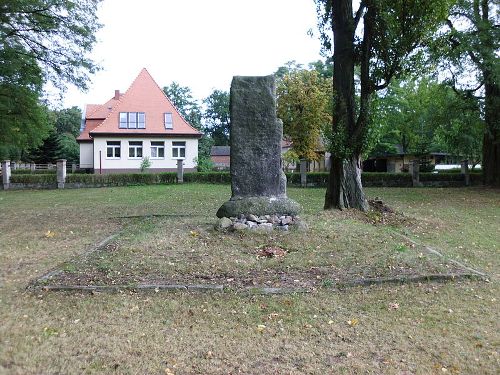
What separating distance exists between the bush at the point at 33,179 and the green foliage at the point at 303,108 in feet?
55.8

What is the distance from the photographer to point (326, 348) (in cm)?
395

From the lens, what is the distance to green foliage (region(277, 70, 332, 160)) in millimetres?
33469

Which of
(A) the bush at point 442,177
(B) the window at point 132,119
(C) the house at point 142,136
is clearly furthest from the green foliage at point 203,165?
(A) the bush at point 442,177

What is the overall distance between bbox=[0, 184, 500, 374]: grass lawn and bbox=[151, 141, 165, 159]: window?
28937mm

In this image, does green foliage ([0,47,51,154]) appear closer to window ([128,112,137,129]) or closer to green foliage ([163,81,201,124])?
window ([128,112,137,129])

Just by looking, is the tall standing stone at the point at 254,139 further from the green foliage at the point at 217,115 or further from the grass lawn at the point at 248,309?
the green foliage at the point at 217,115

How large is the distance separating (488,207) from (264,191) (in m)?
10.1

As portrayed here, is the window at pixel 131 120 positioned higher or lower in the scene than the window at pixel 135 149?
higher

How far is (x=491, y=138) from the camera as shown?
66.8 ft

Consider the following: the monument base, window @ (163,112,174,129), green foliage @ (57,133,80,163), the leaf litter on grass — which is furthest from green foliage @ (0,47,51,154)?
green foliage @ (57,133,80,163)

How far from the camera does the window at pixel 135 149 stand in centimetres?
3691

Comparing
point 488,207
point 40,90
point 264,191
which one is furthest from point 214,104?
point 264,191

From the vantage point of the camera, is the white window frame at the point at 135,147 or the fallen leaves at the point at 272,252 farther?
the white window frame at the point at 135,147

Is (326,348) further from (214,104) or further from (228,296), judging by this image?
(214,104)
